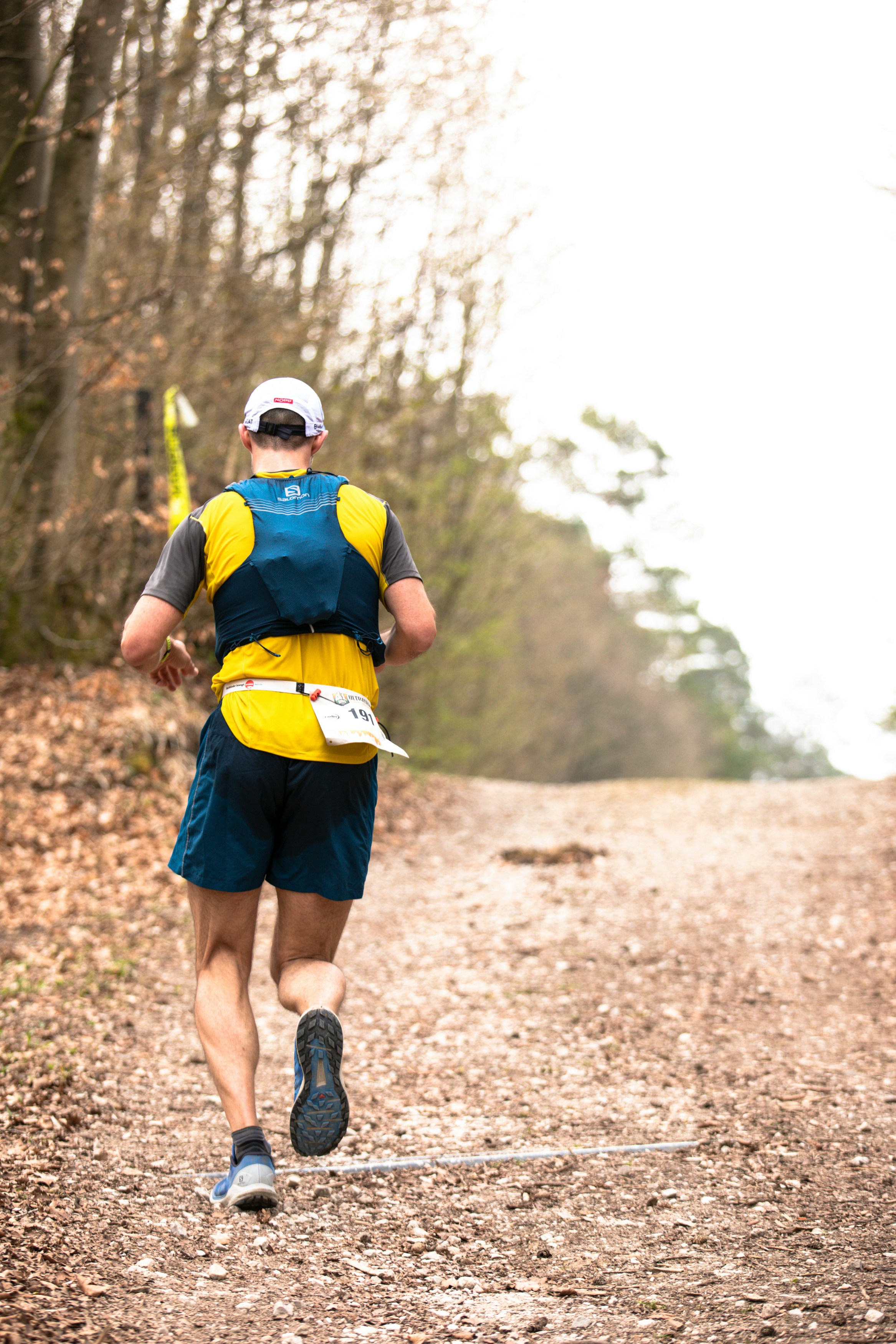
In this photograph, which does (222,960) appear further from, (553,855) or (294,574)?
(553,855)

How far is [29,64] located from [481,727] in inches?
584

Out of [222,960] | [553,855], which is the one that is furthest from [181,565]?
[553,855]

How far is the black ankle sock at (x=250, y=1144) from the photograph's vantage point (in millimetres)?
2742

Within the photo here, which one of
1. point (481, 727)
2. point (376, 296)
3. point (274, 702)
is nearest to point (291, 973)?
point (274, 702)

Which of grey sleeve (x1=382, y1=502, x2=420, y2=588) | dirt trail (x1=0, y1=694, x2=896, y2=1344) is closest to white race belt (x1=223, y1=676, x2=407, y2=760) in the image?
grey sleeve (x1=382, y1=502, x2=420, y2=588)

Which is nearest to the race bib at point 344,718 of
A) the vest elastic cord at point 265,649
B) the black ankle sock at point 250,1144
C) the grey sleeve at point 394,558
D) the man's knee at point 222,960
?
the vest elastic cord at point 265,649

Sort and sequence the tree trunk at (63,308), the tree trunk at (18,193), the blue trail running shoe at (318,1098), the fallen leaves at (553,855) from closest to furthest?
the blue trail running shoe at (318,1098) → the tree trunk at (18,193) → the tree trunk at (63,308) → the fallen leaves at (553,855)

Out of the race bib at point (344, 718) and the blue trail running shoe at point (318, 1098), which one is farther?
the race bib at point (344, 718)

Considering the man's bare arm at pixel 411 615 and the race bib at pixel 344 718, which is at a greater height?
the man's bare arm at pixel 411 615

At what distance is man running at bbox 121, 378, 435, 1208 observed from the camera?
2.83 m

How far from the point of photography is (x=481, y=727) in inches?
832

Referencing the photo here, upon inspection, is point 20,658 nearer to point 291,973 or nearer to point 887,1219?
point 291,973

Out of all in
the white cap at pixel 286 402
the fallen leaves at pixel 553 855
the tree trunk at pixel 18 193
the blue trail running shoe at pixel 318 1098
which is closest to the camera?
the blue trail running shoe at pixel 318 1098

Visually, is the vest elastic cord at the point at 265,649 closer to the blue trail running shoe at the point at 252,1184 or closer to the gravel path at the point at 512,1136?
the blue trail running shoe at the point at 252,1184
